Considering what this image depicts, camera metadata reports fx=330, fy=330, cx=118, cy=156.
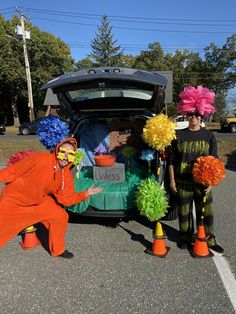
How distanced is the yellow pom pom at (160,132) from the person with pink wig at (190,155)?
9 centimetres

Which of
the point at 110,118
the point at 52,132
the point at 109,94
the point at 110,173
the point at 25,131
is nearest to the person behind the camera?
the point at 52,132

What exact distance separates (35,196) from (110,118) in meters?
2.23

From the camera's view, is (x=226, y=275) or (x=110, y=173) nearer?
(x=226, y=275)

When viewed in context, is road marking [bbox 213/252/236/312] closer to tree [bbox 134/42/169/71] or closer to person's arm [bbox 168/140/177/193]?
person's arm [bbox 168/140/177/193]

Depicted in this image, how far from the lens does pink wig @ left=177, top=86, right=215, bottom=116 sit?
11.6 ft

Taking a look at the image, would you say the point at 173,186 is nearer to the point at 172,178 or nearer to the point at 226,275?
the point at 172,178

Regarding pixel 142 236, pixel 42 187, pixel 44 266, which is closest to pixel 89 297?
pixel 44 266

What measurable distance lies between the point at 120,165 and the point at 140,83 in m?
1.30

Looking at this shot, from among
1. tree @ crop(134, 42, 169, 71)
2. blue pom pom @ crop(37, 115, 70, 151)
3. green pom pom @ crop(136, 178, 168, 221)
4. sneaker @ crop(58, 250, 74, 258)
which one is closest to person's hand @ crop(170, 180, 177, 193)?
green pom pom @ crop(136, 178, 168, 221)

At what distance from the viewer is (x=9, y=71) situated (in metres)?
30.4

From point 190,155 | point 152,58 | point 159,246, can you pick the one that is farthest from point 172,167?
point 152,58

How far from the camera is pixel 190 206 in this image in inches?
151

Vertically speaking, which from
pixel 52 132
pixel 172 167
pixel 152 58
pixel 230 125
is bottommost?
pixel 230 125

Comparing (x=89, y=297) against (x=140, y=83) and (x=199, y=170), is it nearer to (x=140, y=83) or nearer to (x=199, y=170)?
(x=199, y=170)
